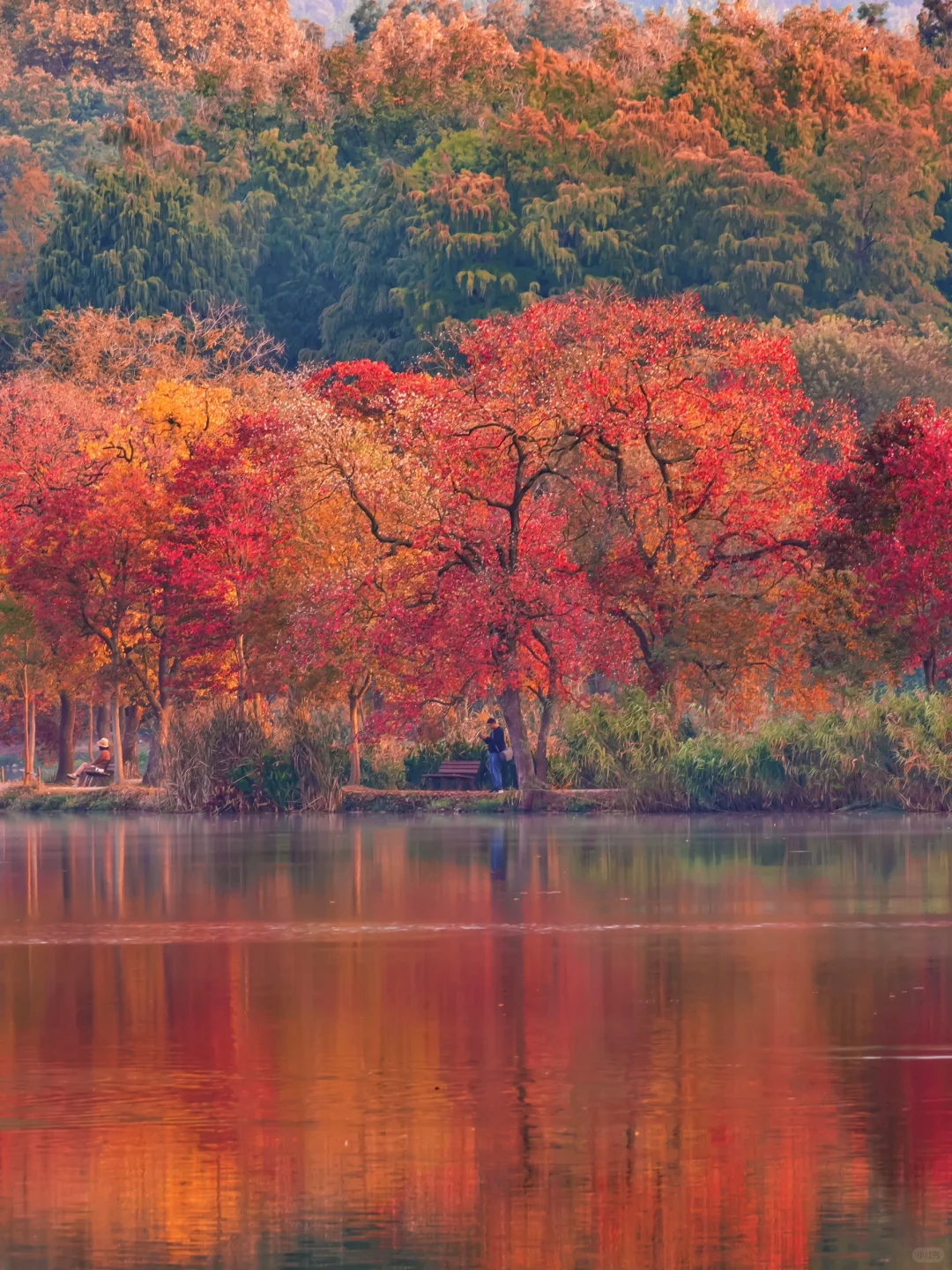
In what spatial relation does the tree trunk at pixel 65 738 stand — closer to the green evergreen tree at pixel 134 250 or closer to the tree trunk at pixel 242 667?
the tree trunk at pixel 242 667

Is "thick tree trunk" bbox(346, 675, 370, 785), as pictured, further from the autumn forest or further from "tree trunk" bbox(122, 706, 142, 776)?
"tree trunk" bbox(122, 706, 142, 776)

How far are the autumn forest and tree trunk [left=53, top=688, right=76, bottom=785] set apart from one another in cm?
40

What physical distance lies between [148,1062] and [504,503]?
28.8m

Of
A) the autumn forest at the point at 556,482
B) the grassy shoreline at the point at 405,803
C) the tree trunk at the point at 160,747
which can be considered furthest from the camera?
the tree trunk at the point at 160,747

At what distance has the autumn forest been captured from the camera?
4019 centimetres

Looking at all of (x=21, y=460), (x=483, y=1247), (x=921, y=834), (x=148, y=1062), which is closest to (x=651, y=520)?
(x=921, y=834)

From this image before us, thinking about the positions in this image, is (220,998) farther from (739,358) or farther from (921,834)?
(739,358)

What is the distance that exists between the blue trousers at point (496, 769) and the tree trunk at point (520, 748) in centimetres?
111

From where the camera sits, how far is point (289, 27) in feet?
402

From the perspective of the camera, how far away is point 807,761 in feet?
127

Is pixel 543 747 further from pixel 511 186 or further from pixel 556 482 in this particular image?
pixel 511 186

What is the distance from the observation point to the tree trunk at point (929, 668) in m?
40.6

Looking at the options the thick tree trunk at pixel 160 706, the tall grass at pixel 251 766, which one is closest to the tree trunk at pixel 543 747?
the tall grass at pixel 251 766

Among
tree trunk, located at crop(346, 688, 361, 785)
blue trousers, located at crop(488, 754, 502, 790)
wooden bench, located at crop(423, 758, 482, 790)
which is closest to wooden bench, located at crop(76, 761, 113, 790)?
tree trunk, located at crop(346, 688, 361, 785)
